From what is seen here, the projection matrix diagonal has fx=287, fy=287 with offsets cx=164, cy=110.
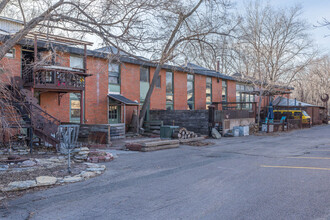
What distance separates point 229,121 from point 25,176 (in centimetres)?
1562

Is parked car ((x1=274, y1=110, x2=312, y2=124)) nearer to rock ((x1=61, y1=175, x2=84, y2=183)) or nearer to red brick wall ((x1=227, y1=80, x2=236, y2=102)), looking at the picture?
red brick wall ((x1=227, y1=80, x2=236, y2=102))

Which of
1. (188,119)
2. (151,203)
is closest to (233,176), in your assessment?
(151,203)

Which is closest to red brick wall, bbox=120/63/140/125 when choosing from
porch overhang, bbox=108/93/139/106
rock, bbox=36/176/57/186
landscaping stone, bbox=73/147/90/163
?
porch overhang, bbox=108/93/139/106

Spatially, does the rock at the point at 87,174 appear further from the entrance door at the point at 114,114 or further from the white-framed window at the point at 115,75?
the white-framed window at the point at 115,75

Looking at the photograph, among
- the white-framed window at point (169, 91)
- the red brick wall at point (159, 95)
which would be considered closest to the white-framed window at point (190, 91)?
the white-framed window at point (169, 91)

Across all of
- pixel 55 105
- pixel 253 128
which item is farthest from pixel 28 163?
pixel 253 128

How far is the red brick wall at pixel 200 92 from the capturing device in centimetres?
2780

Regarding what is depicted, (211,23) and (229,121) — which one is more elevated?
(211,23)

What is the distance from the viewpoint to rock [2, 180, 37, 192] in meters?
6.71

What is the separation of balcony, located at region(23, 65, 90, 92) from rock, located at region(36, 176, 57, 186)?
7174 millimetres

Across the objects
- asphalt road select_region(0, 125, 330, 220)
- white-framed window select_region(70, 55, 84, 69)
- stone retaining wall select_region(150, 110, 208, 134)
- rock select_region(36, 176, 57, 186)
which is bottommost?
asphalt road select_region(0, 125, 330, 220)

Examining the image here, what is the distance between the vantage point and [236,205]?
552cm

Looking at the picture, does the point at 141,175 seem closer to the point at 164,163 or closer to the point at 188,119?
the point at 164,163

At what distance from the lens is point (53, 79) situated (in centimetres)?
1532
